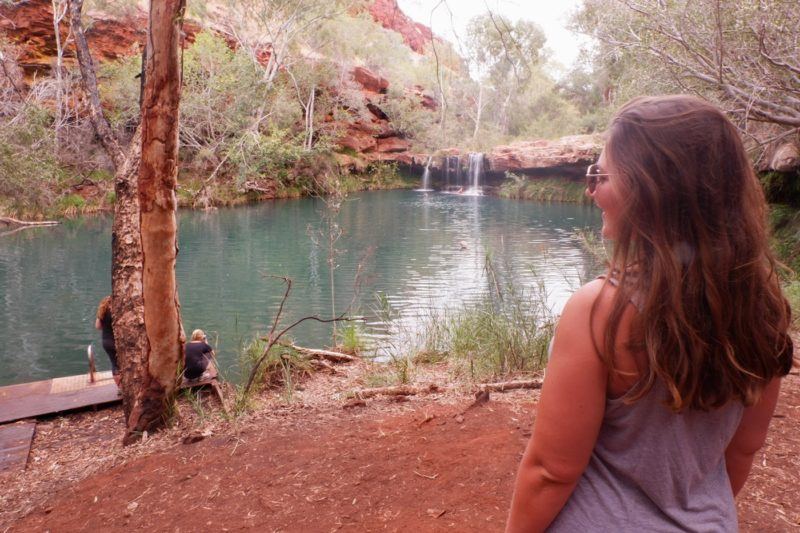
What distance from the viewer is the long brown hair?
770 mm

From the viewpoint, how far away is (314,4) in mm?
24438

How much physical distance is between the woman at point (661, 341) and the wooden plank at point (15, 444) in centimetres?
439

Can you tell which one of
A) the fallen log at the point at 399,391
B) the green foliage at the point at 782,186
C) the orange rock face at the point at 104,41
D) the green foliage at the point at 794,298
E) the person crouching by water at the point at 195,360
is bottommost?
the person crouching by water at the point at 195,360

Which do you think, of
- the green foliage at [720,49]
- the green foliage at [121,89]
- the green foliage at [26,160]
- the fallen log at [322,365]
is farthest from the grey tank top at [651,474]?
the green foliage at [121,89]

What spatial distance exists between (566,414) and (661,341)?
163 millimetres

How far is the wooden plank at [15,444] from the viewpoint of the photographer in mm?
4016

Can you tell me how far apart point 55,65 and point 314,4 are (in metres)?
10.5

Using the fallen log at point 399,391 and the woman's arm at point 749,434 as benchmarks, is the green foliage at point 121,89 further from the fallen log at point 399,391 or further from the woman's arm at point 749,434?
the woman's arm at point 749,434

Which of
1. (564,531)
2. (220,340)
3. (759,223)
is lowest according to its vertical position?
(220,340)

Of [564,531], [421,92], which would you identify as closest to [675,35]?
[564,531]

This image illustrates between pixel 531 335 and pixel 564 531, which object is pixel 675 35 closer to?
pixel 531 335

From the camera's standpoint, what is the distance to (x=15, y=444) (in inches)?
172

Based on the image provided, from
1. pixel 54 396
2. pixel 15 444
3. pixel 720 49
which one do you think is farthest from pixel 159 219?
pixel 720 49

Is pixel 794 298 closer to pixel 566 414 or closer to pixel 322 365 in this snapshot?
pixel 322 365
